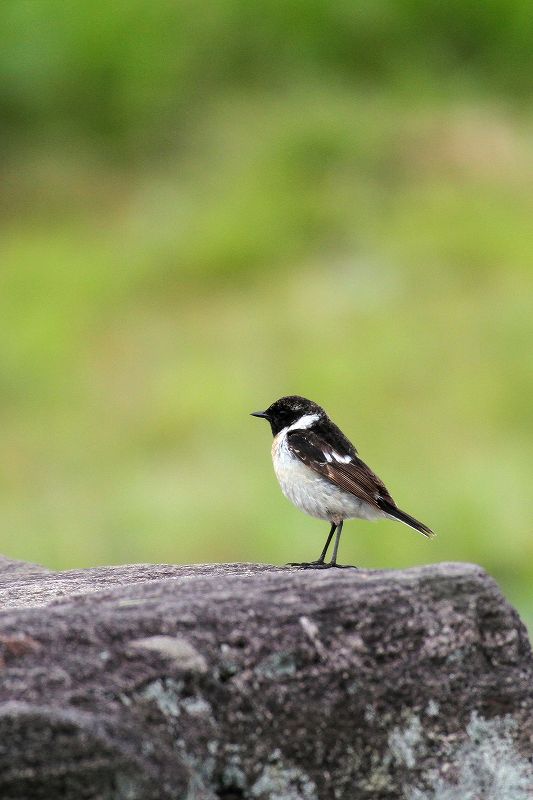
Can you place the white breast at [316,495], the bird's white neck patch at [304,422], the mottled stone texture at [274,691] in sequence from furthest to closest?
the bird's white neck patch at [304,422]
the white breast at [316,495]
the mottled stone texture at [274,691]

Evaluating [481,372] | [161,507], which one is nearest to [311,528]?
[161,507]

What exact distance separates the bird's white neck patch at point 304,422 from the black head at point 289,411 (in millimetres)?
25

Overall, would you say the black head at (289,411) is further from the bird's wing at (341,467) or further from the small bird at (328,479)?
the bird's wing at (341,467)

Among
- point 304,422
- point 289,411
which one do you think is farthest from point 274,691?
point 289,411

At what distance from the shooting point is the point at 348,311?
25.5 m

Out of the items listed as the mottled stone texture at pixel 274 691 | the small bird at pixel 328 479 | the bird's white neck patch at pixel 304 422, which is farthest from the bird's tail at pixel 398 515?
the mottled stone texture at pixel 274 691

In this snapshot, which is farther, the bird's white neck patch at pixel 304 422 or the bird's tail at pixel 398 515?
the bird's white neck patch at pixel 304 422

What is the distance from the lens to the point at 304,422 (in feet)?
30.9

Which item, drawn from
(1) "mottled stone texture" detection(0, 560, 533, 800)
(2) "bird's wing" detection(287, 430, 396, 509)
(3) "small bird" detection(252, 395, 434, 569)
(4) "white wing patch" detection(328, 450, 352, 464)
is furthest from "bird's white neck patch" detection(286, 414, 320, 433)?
(1) "mottled stone texture" detection(0, 560, 533, 800)

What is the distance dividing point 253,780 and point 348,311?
20394mm

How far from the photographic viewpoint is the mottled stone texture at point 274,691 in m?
4.88

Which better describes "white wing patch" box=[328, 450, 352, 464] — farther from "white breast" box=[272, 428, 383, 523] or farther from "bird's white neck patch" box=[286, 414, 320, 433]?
"bird's white neck patch" box=[286, 414, 320, 433]

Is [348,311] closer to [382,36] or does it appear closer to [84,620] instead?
[382,36]

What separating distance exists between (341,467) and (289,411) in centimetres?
89
